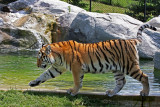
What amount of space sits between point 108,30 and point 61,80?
6.72 meters

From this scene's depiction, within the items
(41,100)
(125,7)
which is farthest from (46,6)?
(41,100)

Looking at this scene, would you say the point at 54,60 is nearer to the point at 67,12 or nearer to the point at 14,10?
the point at 67,12

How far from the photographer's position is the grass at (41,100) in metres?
5.30

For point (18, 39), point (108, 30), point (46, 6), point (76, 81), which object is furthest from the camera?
point (46, 6)

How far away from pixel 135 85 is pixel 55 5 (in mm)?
11996

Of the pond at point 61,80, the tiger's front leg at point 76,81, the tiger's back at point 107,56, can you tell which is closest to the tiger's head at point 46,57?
the tiger's back at point 107,56

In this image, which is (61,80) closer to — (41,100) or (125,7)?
(41,100)

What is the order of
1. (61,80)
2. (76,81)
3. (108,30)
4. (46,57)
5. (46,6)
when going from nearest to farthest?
(76,81) → (46,57) → (61,80) → (108,30) → (46,6)

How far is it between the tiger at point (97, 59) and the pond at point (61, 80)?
62 centimetres

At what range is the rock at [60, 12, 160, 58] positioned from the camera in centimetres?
1349

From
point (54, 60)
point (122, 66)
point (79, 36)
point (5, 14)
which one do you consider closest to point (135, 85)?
point (122, 66)

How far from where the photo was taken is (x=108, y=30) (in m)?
14.4

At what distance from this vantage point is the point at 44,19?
16891mm

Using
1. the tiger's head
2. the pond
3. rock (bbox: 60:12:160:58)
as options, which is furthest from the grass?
rock (bbox: 60:12:160:58)
